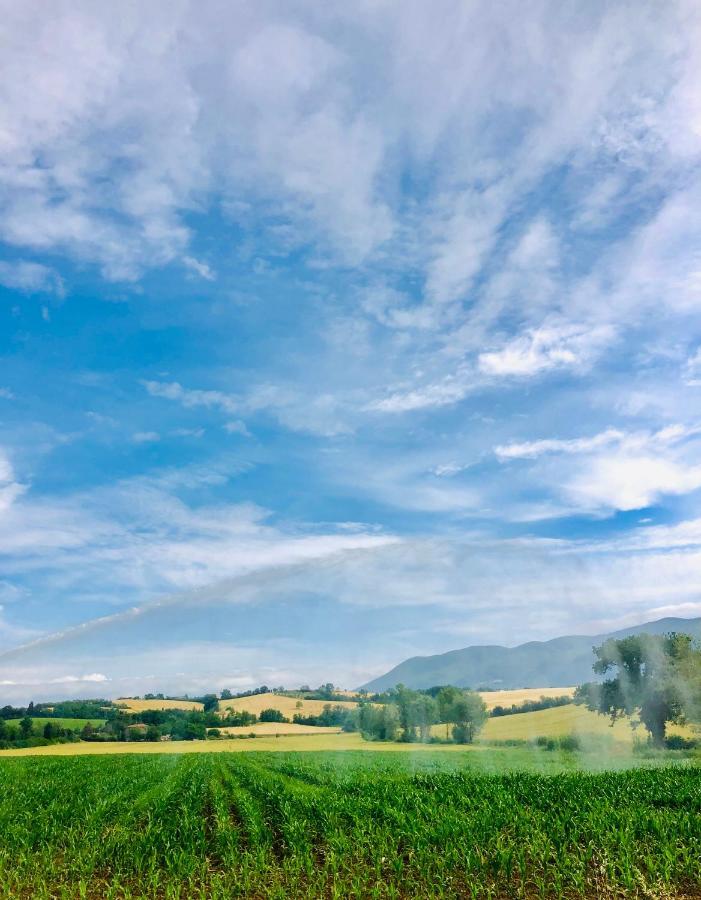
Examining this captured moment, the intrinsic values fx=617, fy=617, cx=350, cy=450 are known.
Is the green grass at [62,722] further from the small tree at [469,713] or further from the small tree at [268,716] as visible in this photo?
the small tree at [469,713]

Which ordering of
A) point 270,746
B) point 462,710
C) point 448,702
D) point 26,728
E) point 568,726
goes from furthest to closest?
point 26,728 → point 270,746 → point 448,702 → point 462,710 → point 568,726

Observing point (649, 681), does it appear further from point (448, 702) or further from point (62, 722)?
point (62, 722)

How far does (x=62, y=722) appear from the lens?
278 feet

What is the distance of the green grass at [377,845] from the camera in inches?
Answer: 420

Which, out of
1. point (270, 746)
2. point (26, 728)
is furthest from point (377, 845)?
point (26, 728)

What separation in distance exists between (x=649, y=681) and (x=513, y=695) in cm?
994

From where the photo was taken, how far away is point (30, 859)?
12844 mm

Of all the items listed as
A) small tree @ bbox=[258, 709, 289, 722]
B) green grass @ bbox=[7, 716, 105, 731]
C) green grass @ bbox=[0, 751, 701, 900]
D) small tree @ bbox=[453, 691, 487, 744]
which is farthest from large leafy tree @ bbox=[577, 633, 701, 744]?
green grass @ bbox=[7, 716, 105, 731]

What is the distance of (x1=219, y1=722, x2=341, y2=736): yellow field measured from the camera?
7585cm

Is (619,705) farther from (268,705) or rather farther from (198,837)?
(268,705)

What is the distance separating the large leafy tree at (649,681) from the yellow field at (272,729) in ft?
127

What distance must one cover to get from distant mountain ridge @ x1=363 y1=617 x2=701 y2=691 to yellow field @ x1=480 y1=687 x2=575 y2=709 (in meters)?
2.65

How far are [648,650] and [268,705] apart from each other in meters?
55.9

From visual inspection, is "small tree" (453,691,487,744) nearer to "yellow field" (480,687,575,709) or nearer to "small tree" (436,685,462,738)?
"small tree" (436,685,462,738)
